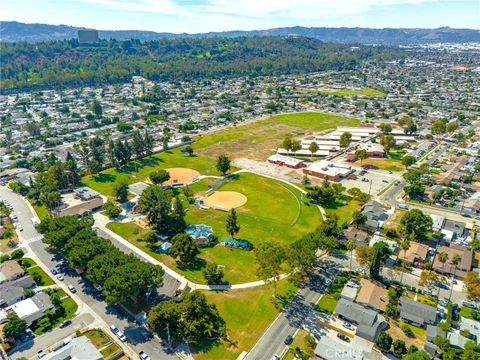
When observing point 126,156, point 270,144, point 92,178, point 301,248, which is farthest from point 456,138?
point 92,178

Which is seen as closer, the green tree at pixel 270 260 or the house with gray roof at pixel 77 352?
the house with gray roof at pixel 77 352

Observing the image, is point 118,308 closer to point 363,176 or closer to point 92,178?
point 92,178

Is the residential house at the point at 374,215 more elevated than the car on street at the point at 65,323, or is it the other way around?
the residential house at the point at 374,215

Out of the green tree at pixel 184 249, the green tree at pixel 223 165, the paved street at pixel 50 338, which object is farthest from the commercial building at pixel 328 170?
the paved street at pixel 50 338

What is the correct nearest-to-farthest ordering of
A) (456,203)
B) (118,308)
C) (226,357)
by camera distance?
(226,357)
(118,308)
(456,203)

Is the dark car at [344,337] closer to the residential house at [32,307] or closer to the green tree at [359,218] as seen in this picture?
the green tree at [359,218]

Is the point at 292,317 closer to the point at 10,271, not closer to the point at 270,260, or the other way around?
the point at 270,260

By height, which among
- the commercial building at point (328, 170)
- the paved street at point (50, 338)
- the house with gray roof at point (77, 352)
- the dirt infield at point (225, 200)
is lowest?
the paved street at point (50, 338)
